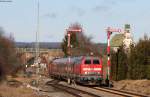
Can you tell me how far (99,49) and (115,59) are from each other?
2426 inches

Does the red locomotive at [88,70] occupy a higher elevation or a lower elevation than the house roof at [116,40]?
lower

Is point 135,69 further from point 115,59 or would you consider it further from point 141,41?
point 115,59

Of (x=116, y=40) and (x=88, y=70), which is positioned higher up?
(x=116, y=40)

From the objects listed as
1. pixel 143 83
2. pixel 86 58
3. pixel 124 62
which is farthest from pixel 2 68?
pixel 124 62

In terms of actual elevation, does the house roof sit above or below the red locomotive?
above

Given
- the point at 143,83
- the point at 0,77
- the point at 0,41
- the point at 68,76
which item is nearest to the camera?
the point at 0,77

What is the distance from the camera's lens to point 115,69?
60.4m

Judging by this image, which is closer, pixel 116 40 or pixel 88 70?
pixel 88 70

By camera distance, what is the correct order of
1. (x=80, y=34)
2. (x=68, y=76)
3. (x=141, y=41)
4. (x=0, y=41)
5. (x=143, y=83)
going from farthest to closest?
1. (x=80, y=34)
2. (x=68, y=76)
3. (x=141, y=41)
4. (x=143, y=83)
5. (x=0, y=41)

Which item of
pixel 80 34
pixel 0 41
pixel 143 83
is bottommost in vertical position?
pixel 143 83

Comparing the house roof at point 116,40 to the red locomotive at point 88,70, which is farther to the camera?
the house roof at point 116,40

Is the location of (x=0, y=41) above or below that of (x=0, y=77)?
above

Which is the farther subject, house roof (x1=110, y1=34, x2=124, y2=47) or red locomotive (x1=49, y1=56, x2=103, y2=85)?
house roof (x1=110, y1=34, x2=124, y2=47)

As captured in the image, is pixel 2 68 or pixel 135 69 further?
pixel 135 69
